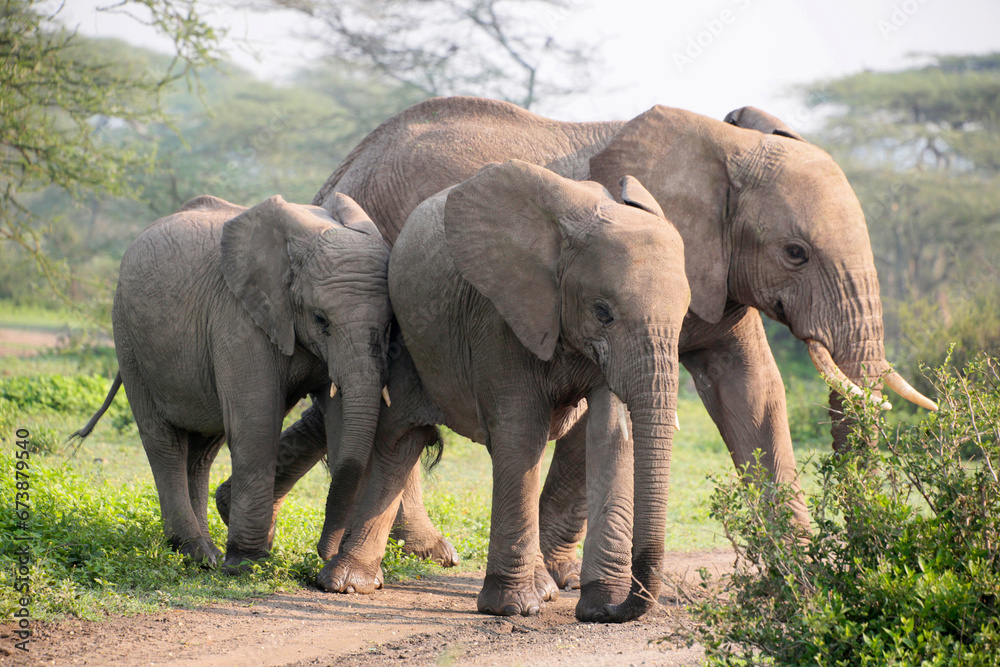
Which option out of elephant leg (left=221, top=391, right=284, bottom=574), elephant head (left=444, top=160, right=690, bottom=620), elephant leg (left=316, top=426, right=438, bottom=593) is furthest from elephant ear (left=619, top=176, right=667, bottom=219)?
elephant leg (left=221, top=391, right=284, bottom=574)

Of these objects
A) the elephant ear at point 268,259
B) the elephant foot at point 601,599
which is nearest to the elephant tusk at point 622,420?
the elephant foot at point 601,599

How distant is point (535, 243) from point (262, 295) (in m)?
1.68

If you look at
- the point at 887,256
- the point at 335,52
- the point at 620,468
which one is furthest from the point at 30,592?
the point at 887,256

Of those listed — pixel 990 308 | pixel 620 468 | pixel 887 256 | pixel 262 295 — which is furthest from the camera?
pixel 887 256

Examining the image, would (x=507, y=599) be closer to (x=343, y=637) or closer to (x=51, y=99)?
(x=343, y=637)

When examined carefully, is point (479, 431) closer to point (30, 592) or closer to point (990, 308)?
point (30, 592)

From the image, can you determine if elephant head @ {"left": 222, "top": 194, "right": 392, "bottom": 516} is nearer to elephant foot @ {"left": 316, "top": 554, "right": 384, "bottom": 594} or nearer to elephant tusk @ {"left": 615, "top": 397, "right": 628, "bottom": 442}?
elephant foot @ {"left": 316, "top": 554, "right": 384, "bottom": 594}

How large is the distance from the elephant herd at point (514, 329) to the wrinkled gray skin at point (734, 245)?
12mm

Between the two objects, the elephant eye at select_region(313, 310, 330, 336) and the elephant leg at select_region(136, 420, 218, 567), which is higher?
the elephant eye at select_region(313, 310, 330, 336)

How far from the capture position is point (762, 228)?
5188 millimetres

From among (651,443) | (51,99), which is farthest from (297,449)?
(51,99)

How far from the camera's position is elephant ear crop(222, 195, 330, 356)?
217 inches

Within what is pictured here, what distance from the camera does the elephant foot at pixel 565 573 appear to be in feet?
19.6

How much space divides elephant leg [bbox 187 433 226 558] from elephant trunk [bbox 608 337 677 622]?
3.07 m
